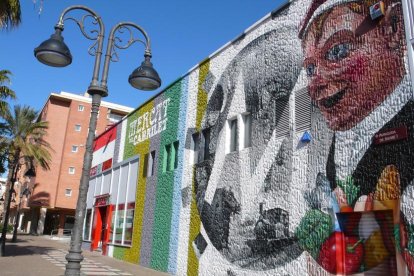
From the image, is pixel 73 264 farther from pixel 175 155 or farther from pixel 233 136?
pixel 175 155

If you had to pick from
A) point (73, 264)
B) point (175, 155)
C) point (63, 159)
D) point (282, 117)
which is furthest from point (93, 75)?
point (63, 159)

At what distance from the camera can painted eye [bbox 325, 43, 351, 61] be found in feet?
29.5

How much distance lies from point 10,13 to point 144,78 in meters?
7.08

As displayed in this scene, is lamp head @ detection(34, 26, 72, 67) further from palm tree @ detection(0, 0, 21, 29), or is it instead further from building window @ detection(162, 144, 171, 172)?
building window @ detection(162, 144, 171, 172)

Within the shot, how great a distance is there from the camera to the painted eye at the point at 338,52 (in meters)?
9.00

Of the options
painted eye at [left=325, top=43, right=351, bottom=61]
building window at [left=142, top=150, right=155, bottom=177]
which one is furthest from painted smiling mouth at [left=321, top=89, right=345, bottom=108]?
building window at [left=142, top=150, right=155, bottom=177]

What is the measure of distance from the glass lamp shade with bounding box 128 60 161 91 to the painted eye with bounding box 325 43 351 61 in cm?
408

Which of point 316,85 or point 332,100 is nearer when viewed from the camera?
point 332,100

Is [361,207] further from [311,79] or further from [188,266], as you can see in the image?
[188,266]

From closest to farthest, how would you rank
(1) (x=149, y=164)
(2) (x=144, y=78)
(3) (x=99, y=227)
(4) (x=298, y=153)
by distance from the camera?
1. (2) (x=144, y=78)
2. (4) (x=298, y=153)
3. (1) (x=149, y=164)
4. (3) (x=99, y=227)

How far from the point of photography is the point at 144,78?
26.1 ft

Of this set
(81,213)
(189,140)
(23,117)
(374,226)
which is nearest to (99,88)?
(81,213)

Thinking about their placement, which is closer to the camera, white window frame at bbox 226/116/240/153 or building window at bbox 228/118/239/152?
white window frame at bbox 226/116/240/153

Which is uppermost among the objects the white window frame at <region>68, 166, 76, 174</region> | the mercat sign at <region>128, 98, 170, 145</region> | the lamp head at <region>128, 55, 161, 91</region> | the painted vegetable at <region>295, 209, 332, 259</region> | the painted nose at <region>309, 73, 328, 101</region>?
the white window frame at <region>68, 166, 76, 174</region>
